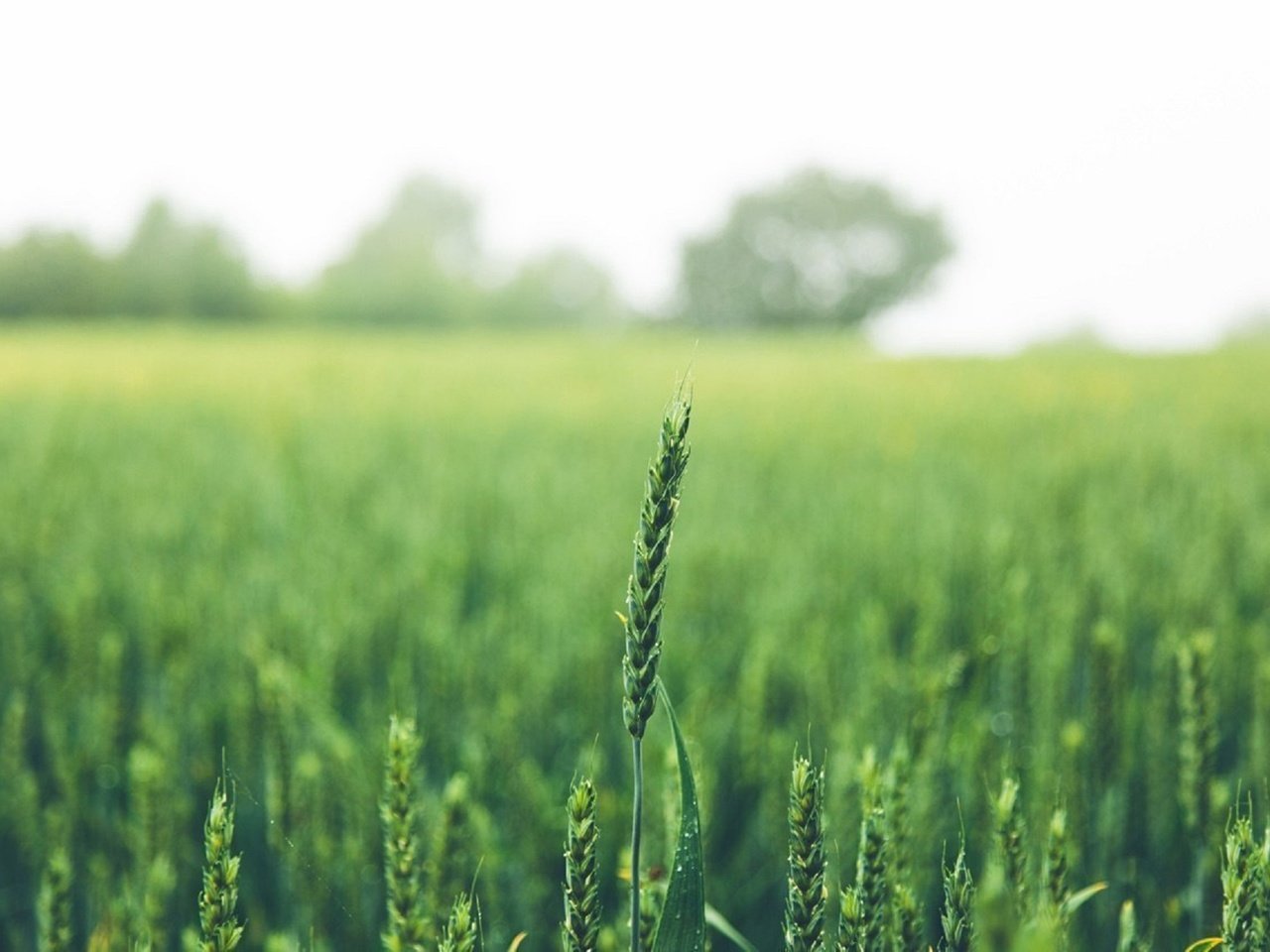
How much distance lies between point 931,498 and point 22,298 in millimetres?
29976

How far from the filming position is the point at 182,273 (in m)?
28.4

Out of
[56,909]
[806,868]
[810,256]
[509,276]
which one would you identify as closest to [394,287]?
[509,276]

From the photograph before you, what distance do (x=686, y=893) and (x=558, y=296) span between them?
130 feet

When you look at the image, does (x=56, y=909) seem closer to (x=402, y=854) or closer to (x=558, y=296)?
(x=402, y=854)

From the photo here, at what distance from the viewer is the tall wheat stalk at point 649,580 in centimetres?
42

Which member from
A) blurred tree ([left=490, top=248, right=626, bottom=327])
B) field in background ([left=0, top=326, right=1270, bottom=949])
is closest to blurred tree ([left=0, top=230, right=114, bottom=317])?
blurred tree ([left=490, top=248, right=626, bottom=327])

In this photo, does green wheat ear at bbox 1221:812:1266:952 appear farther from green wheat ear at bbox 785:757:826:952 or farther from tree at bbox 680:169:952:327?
tree at bbox 680:169:952:327

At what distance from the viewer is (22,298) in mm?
26984

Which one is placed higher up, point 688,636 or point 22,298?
point 22,298

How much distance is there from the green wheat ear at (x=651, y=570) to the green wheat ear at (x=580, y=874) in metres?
0.07

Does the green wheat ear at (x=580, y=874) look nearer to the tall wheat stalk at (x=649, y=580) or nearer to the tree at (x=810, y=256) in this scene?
the tall wheat stalk at (x=649, y=580)

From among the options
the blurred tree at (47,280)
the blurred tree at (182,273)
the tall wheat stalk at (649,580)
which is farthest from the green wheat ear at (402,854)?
the blurred tree at (47,280)

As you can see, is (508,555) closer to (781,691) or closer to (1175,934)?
(781,691)

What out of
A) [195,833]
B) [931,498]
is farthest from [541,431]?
[195,833]
